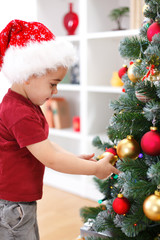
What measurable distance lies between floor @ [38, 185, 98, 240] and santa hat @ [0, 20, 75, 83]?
1223 millimetres

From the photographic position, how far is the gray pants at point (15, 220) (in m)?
1.22

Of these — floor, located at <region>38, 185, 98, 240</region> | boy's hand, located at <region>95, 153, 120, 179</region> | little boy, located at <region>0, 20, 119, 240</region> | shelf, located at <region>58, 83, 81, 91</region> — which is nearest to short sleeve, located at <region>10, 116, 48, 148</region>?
little boy, located at <region>0, 20, 119, 240</region>

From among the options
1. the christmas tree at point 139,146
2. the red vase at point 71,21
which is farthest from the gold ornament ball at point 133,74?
the red vase at point 71,21

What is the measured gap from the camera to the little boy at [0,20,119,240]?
114cm

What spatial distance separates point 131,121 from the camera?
45.6 inches

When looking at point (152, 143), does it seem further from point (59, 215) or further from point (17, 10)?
point (17, 10)

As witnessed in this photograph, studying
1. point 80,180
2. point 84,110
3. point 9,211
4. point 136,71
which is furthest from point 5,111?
point 80,180

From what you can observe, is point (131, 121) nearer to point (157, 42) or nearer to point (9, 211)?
point (157, 42)

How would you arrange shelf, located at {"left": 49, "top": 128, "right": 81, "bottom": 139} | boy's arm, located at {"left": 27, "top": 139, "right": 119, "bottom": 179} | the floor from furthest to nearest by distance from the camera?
shelf, located at {"left": 49, "top": 128, "right": 81, "bottom": 139} < the floor < boy's arm, located at {"left": 27, "top": 139, "right": 119, "bottom": 179}

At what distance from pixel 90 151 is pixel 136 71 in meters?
1.61

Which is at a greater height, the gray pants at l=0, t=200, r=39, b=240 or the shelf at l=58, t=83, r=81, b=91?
the shelf at l=58, t=83, r=81, b=91

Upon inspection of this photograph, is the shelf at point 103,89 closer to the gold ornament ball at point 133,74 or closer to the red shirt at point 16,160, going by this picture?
the gold ornament ball at point 133,74

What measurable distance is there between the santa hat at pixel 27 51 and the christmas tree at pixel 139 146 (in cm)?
27

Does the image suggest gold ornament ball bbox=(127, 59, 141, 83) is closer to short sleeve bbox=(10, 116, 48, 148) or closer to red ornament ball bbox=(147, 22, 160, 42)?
red ornament ball bbox=(147, 22, 160, 42)
